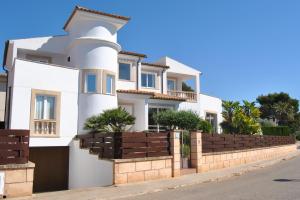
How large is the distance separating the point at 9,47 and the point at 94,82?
704 centimetres

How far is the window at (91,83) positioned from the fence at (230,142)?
26.6ft

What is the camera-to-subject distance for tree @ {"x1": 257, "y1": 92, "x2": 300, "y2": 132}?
62.0 metres

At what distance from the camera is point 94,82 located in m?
20.6

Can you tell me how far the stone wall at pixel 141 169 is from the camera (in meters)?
12.0

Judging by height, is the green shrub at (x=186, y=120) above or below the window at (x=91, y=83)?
below

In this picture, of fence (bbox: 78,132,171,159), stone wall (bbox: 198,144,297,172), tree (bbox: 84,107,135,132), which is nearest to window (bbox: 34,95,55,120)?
tree (bbox: 84,107,135,132)

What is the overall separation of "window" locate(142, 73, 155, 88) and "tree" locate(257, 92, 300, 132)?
4139 centimetres

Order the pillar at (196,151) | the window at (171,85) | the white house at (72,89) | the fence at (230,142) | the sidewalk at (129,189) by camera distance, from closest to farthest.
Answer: the sidewalk at (129,189) → the pillar at (196,151) → the fence at (230,142) → the white house at (72,89) → the window at (171,85)

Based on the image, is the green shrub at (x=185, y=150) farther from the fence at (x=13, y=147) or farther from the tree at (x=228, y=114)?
the tree at (x=228, y=114)

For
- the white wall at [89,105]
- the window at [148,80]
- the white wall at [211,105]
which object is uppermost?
the window at [148,80]

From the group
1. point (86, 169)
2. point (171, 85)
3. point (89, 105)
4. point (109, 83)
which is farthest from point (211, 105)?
point (86, 169)

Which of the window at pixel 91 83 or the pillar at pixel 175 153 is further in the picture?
the window at pixel 91 83

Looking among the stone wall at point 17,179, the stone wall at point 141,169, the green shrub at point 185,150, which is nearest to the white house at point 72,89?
the stone wall at point 141,169

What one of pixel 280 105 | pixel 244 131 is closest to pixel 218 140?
pixel 244 131
